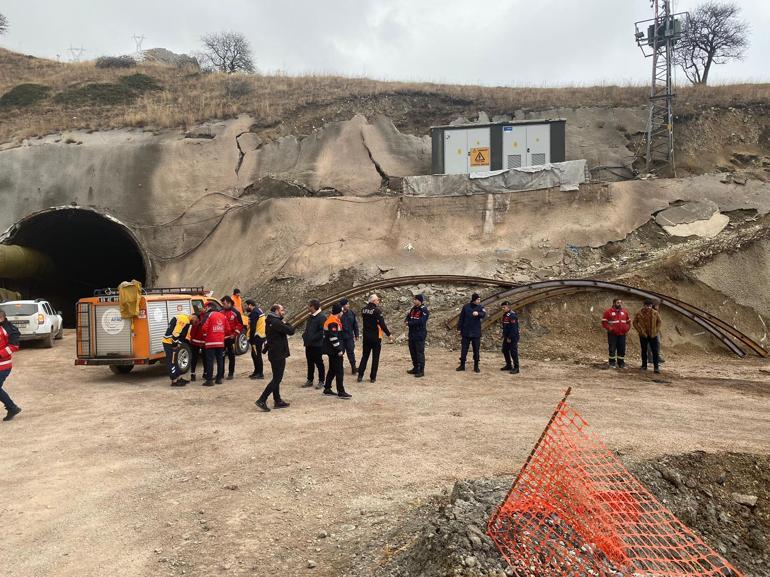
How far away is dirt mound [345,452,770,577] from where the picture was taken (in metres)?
4.08

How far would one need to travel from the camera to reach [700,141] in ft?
85.7


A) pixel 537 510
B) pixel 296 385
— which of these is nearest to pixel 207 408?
pixel 296 385

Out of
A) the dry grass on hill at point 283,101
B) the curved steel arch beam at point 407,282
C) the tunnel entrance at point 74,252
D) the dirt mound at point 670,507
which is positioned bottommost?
the dirt mound at point 670,507

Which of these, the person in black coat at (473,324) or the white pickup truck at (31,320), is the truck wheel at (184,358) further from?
the white pickup truck at (31,320)

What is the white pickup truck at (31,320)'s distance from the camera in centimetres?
1683

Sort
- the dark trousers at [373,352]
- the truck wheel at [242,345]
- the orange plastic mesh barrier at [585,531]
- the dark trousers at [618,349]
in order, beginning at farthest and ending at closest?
the truck wheel at [242,345] → the dark trousers at [618,349] → the dark trousers at [373,352] → the orange plastic mesh barrier at [585,531]

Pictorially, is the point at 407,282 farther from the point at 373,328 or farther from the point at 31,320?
the point at 31,320

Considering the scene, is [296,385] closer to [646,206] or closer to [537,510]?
[537,510]

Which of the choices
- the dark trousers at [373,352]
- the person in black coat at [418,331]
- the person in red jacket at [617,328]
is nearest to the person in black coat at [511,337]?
the person in black coat at [418,331]

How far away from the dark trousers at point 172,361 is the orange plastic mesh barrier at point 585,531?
8481 mm

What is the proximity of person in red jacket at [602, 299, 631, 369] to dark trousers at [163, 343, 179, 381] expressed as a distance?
32.4 ft

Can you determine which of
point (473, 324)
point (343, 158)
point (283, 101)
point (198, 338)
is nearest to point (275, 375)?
point (198, 338)

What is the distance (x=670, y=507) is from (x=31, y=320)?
59.4 ft

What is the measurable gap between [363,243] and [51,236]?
1553 cm
